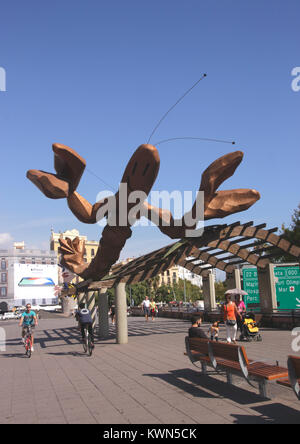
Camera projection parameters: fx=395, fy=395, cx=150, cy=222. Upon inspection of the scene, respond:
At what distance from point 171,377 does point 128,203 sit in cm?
463

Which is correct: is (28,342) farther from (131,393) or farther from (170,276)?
(170,276)

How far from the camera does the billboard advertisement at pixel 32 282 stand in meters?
82.9

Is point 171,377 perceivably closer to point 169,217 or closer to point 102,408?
point 102,408

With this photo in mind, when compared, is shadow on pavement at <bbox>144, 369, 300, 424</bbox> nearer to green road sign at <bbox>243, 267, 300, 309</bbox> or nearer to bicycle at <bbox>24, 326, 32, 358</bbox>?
bicycle at <bbox>24, 326, 32, 358</bbox>

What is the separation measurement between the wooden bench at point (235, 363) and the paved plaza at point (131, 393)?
238 mm

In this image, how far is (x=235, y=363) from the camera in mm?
6340

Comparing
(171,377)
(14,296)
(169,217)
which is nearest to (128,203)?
(169,217)

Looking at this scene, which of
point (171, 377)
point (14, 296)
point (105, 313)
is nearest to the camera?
point (171, 377)

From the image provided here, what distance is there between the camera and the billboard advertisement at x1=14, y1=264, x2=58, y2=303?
8288 centimetres

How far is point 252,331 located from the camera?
43.8 ft

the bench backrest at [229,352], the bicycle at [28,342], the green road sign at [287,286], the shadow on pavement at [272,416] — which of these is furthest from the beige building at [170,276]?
the shadow on pavement at [272,416]

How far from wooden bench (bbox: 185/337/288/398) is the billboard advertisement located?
80041 mm

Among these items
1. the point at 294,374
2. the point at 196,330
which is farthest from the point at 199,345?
the point at 294,374

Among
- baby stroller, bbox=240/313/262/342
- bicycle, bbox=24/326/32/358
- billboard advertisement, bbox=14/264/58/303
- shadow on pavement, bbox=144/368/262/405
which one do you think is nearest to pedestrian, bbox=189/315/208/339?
→ shadow on pavement, bbox=144/368/262/405
